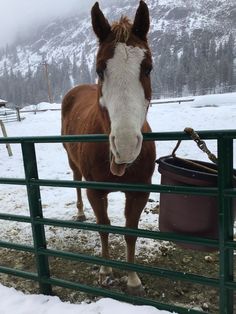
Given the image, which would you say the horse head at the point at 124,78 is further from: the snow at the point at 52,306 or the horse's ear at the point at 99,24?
the snow at the point at 52,306

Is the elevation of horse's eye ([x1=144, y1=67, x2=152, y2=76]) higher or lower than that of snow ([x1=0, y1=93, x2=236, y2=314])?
higher

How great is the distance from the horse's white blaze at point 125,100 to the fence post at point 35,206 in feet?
3.07

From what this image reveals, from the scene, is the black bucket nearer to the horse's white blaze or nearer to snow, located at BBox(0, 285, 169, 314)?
the horse's white blaze

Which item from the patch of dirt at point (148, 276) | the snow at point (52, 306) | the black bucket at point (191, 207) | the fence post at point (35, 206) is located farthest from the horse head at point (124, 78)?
the patch of dirt at point (148, 276)

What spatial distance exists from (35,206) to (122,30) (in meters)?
1.61

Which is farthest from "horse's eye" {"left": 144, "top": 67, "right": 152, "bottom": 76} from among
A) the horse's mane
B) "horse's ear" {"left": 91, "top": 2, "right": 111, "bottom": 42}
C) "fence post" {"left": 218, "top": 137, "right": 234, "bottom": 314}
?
"fence post" {"left": 218, "top": 137, "right": 234, "bottom": 314}

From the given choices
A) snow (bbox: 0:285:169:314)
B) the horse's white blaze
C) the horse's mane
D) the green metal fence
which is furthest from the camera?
snow (bbox: 0:285:169:314)

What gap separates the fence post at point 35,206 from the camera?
2.93m

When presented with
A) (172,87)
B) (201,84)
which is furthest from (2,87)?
(201,84)

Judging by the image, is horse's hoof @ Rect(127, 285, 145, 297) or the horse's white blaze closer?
the horse's white blaze

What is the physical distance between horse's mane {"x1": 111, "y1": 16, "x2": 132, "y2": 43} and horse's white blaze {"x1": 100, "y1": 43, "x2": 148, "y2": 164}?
0.06 metres

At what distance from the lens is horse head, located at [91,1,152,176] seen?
2102 mm

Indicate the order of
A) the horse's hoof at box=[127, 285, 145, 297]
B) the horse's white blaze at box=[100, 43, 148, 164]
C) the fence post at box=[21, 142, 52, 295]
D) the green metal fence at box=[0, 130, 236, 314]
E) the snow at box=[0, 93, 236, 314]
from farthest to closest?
1. the horse's hoof at box=[127, 285, 145, 297]
2. the fence post at box=[21, 142, 52, 295]
3. the snow at box=[0, 93, 236, 314]
4. the green metal fence at box=[0, 130, 236, 314]
5. the horse's white blaze at box=[100, 43, 148, 164]

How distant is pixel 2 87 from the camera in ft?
416
